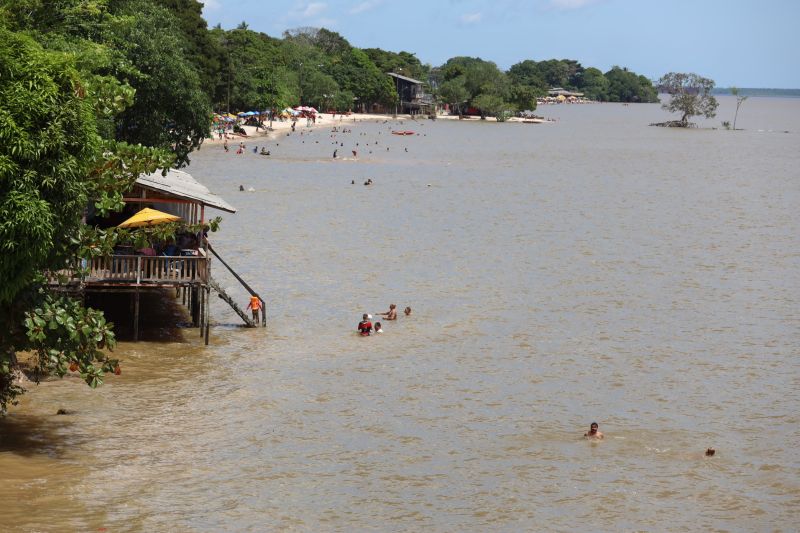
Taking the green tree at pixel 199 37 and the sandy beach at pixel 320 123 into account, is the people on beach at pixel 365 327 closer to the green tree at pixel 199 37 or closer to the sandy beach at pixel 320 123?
the green tree at pixel 199 37

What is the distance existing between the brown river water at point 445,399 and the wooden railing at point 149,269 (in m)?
2.14

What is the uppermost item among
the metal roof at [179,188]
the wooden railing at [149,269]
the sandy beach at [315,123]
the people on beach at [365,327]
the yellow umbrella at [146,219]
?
the sandy beach at [315,123]

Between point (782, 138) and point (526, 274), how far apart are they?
14442cm

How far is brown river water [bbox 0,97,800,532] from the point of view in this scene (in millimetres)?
20422

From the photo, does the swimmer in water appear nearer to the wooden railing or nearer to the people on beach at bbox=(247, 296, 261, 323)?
the wooden railing

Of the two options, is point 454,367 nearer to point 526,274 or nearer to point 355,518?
point 355,518

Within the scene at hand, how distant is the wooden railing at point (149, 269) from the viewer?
2792cm

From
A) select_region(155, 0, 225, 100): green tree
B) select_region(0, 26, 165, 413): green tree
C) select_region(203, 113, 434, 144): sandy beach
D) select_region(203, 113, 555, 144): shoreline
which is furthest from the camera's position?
select_region(203, 113, 434, 144): sandy beach

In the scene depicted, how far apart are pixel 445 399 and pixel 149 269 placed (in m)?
8.41

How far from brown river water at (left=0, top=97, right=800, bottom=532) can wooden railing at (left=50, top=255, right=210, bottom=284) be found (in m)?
2.14

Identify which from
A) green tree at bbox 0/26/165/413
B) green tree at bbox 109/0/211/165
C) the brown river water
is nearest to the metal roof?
the brown river water

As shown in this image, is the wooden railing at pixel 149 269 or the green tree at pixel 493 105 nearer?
the wooden railing at pixel 149 269

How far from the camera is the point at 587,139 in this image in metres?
159

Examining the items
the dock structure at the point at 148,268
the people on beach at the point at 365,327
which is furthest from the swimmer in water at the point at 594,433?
the dock structure at the point at 148,268
